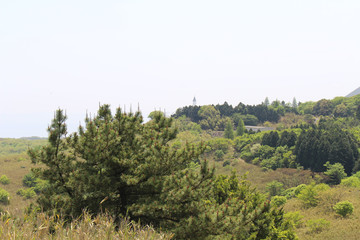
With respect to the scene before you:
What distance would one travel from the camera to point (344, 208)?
69.8ft

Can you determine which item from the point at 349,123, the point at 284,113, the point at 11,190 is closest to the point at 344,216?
the point at 11,190

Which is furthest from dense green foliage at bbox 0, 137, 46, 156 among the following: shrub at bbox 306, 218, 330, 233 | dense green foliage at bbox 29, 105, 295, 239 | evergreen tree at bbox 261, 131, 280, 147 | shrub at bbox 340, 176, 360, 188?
dense green foliage at bbox 29, 105, 295, 239

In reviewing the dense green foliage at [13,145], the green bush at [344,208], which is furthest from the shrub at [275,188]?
the dense green foliage at [13,145]

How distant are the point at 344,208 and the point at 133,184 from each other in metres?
18.8

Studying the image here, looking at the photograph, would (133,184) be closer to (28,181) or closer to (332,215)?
(332,215)

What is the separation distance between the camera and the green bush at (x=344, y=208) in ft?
69.1

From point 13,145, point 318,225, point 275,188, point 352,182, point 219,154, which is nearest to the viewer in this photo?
point 318,225

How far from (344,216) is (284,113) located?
214ft

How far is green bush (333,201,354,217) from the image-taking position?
2106 cm

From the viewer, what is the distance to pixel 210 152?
52812 mm

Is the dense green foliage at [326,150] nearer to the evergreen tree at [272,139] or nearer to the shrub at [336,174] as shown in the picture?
the shrub at [336,174]

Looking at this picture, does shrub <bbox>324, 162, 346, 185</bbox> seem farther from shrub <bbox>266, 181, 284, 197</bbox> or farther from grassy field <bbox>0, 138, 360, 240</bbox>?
shrub <bbox>266, 181, 284, 197</bbox>

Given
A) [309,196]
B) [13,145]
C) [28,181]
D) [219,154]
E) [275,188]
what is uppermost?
[13,145]

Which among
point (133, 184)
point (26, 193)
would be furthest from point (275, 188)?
point (26, 193)
